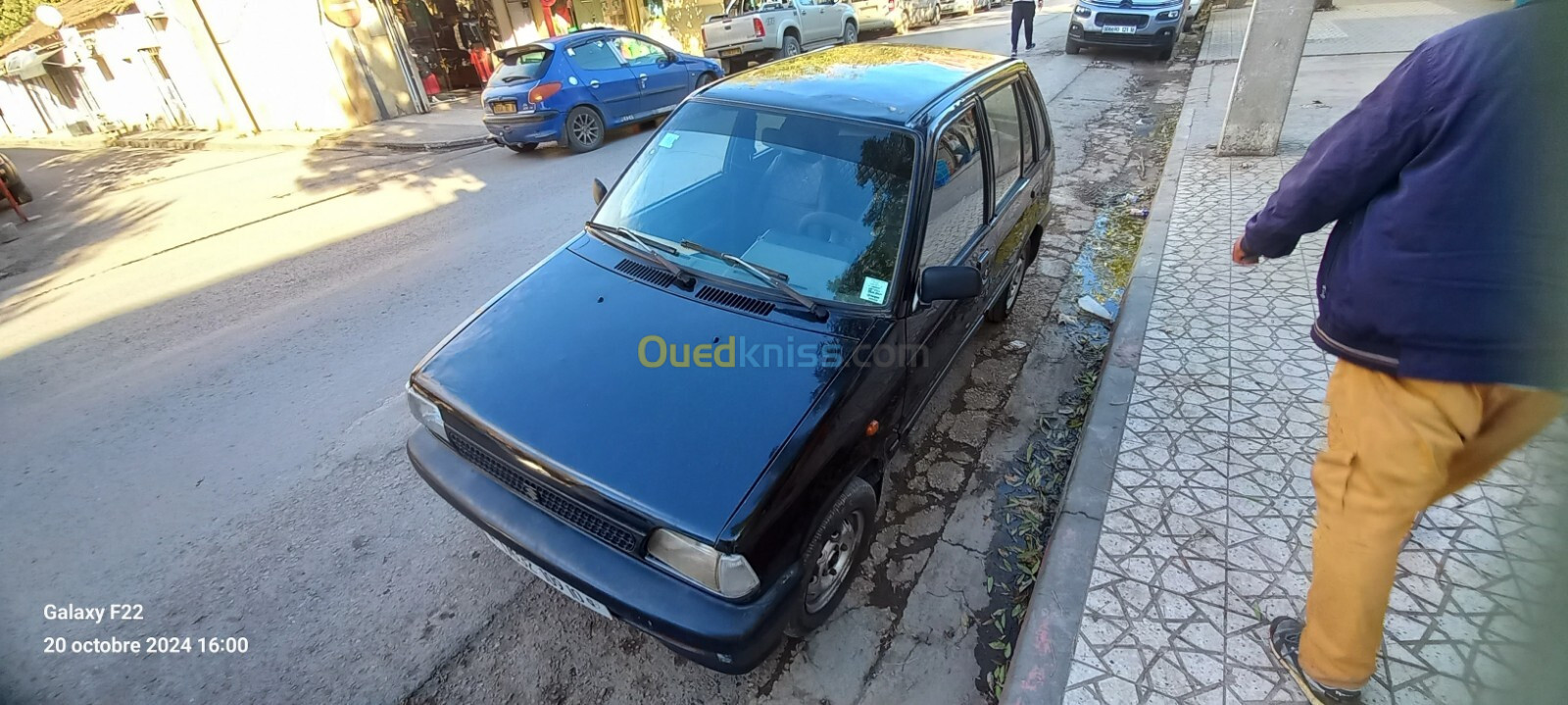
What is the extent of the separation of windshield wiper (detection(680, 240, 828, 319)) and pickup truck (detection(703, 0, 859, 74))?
12.9m

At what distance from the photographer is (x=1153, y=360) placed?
3701 millimetres

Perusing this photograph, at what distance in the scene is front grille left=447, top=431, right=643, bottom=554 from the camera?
197 cm

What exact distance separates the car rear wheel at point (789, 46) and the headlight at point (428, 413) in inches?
537

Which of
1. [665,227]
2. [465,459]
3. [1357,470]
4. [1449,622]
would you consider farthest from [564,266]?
[1449,622]

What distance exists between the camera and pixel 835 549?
7.89 ft

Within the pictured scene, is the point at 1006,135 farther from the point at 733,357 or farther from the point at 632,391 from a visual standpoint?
the point at 632,391

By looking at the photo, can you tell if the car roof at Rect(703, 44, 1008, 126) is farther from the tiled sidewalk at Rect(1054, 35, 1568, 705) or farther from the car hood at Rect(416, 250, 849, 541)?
the tiled sidewalk at Rect(1054, 35, 1568, 705)

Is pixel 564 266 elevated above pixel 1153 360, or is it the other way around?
pixel 564 266

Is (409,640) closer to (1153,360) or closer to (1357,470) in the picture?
(1357,470)

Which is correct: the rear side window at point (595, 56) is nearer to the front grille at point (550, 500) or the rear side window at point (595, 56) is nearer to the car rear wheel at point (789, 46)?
the car rear wheel at point (789, 46)

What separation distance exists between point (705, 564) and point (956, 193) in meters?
2.01

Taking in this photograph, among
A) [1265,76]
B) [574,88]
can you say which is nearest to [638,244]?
[1265,76]

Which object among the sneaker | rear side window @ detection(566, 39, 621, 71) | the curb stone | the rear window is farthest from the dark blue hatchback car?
rear side window @ detection(566, 39, 621, 71)

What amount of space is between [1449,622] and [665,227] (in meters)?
3.24
